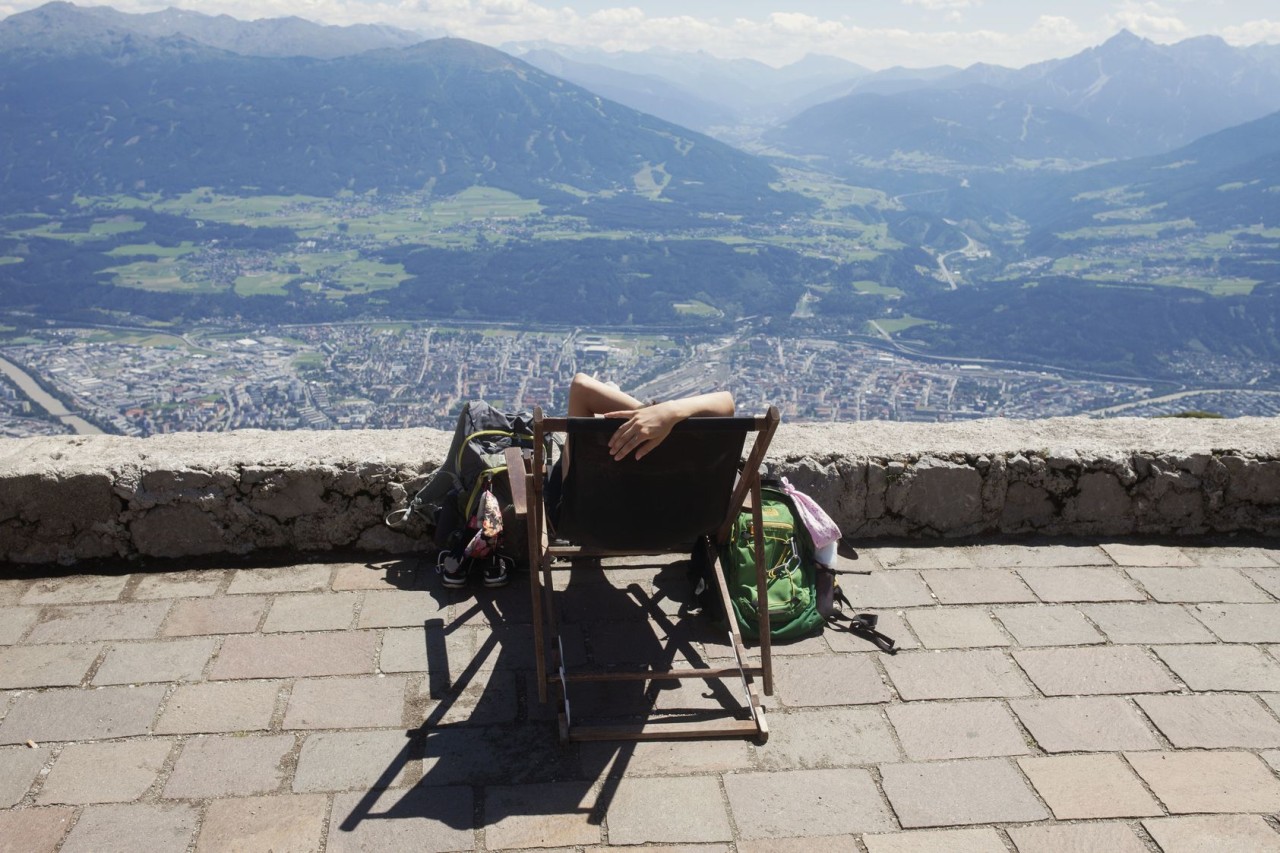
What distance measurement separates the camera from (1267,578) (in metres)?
3.43

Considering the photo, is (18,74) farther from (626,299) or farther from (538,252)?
(626,299)

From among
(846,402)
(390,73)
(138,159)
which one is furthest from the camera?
(390,73)

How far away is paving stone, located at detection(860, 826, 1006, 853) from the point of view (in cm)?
208

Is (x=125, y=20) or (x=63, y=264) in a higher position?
(x=125, y=20)

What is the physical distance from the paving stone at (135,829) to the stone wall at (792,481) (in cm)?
137

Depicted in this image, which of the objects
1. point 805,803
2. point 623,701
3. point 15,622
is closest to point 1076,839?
point 805,803

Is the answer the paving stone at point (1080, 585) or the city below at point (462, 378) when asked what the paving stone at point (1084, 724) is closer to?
the paving stone at point (1080, 585)

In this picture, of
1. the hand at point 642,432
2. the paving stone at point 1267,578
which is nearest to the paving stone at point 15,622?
the hand at point 642,432

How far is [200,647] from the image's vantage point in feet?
9.33

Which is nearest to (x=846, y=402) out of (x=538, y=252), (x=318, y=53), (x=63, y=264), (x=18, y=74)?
(x=538, y=252)

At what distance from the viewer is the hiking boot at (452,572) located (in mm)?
3252

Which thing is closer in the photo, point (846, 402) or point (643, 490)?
point (643, 490)

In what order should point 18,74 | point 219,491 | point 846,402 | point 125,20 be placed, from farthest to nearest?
point 125,20, point 18,74, point 846,402, point 219,491

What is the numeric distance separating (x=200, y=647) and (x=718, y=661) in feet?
5.26
